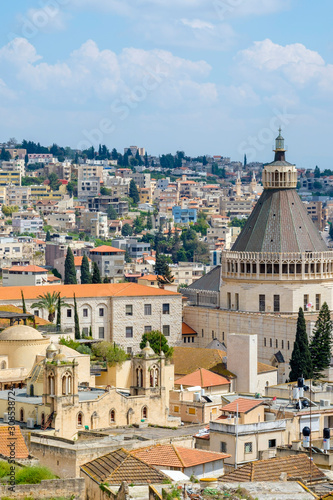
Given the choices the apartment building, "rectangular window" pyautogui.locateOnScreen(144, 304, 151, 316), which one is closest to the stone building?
the apartment building

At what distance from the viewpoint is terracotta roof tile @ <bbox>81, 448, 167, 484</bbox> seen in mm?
34719

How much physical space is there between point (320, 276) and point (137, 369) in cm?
2646

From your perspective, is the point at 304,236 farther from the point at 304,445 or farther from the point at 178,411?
the point at 304,445

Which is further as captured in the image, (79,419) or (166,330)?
(166,330)

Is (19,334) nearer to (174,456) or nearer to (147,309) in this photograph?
(147,309)

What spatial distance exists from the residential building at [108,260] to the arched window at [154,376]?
90.9 metres

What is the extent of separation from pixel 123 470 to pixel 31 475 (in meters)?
2.36

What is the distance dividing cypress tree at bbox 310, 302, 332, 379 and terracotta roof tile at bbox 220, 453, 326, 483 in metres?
31.1

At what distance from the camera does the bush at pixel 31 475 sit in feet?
113

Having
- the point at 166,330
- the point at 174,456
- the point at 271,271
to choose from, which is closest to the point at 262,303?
the point at 271,271

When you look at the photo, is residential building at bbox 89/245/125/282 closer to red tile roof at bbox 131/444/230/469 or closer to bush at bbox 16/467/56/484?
red tile roof at bbox 131/444/230/469

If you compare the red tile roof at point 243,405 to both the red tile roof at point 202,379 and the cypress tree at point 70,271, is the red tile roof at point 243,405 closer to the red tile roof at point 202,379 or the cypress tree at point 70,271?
the red tile roof at point 202,379

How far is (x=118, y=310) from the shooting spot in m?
75.4

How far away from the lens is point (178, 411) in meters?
54.8
